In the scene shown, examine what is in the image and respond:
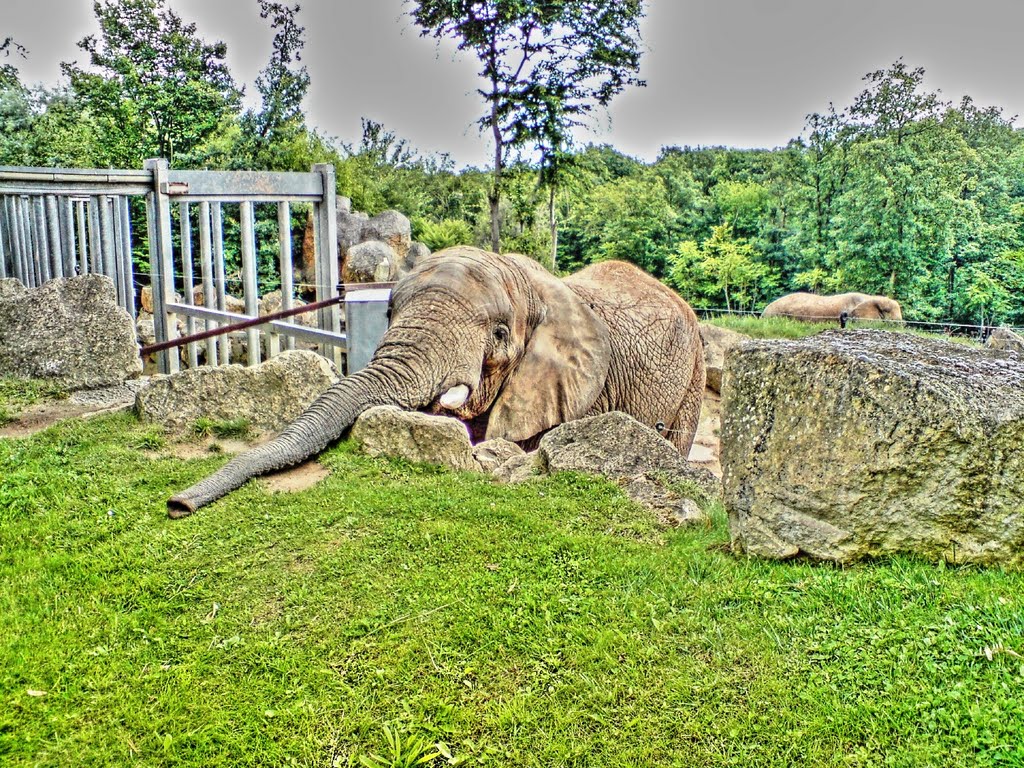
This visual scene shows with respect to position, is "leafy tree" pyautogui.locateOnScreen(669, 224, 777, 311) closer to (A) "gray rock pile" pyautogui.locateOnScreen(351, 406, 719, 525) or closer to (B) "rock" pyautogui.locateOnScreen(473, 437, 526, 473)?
(B) "rock" pyautogui.locateOnScreen(473, 437, 526, 473)

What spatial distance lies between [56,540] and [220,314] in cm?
601

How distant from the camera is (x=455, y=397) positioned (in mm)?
6516

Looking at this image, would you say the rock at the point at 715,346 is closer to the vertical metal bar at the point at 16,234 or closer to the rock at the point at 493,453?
the rock at the point at 493,453

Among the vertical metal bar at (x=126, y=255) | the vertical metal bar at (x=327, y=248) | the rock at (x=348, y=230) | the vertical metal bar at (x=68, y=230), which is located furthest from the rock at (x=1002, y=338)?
the rock at (x=348, y=230)

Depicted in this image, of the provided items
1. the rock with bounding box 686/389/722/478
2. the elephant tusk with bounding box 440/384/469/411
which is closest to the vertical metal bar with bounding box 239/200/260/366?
the elephant tusk with bounding box 440/384/469/411

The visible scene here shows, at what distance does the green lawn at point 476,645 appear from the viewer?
8.91ft

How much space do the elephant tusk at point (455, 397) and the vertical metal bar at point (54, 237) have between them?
5791 millimetres

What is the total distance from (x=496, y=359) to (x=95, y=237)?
5.42 metres

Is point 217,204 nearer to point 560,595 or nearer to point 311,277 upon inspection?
point 560,595

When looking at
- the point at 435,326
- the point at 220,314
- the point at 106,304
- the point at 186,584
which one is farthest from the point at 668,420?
the point at 186,584

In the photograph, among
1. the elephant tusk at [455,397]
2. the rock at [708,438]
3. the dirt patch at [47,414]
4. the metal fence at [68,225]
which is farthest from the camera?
the rock at [708,438]

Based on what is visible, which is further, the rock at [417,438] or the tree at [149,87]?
the tree at [149,87]

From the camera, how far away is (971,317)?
Result: 30.5 m

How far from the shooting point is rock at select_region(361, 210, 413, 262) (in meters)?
26.3
